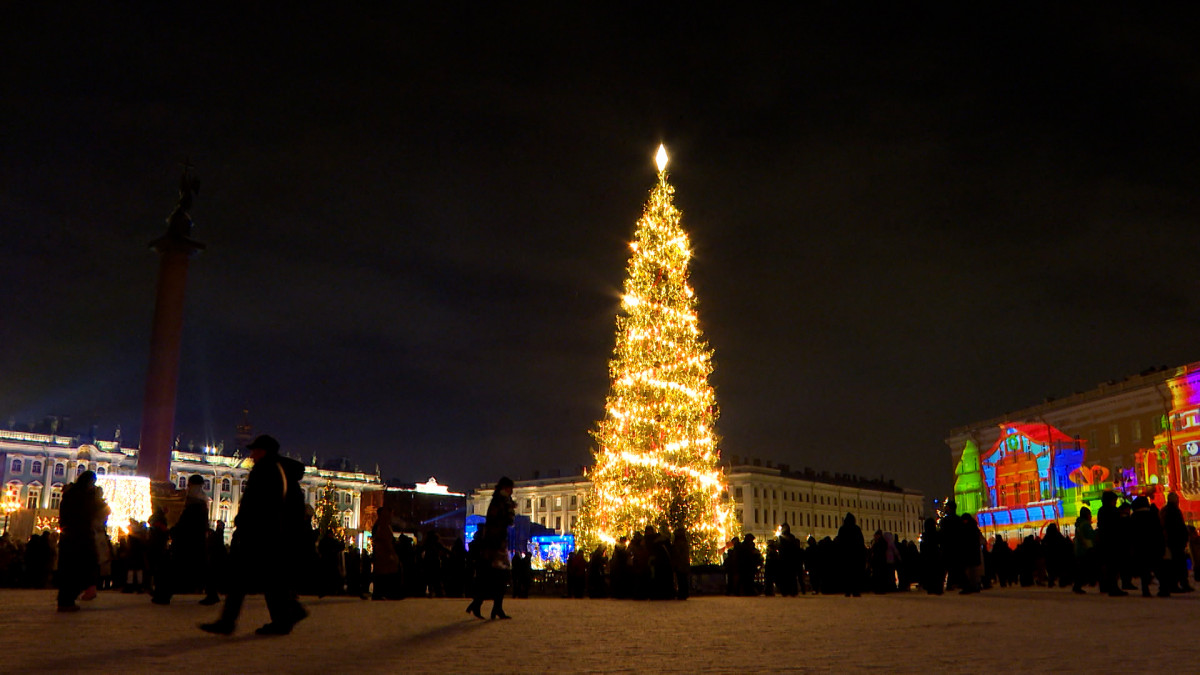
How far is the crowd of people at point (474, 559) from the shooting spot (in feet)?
26.8

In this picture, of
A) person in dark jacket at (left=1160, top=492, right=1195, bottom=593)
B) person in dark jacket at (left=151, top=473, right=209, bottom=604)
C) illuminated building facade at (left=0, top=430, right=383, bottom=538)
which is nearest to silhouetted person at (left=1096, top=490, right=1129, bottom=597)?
person in dark jacket at (left=1160, top=492, right=1195, bottom=593)

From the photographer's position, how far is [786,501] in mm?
108812

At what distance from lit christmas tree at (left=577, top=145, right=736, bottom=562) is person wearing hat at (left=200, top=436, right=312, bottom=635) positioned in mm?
17837

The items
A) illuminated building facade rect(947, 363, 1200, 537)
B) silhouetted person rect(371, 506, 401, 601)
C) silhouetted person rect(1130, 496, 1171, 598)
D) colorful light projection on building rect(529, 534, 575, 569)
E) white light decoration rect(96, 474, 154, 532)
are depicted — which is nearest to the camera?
silhouetted person rect(1130, 496, 1171, 598)

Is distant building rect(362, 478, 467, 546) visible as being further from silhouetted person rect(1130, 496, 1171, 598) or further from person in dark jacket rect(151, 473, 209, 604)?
silhouetted person rect(1130, 496, 1171, 598)

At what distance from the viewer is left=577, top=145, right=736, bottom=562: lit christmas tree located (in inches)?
1016

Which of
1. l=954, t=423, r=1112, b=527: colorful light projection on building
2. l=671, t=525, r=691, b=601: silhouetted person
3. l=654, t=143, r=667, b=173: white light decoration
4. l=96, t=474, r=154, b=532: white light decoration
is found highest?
l=654, t=143, r=667, b=173: white light decoration

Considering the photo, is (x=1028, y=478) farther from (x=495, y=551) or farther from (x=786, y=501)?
(x=495, y=551)

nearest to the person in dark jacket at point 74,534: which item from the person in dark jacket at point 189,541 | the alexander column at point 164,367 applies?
the person in dark jacket at point 189,541

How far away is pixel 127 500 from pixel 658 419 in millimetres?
21032

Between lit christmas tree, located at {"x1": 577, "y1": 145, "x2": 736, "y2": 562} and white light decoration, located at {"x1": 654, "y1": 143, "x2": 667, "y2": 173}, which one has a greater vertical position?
white light decoration, located at {"x1": 654, "y1": 143, "x2": 667, "y2": 173}

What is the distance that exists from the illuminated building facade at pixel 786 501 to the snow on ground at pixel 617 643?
9053 centimetres

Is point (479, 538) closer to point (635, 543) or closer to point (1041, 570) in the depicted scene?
point (635, 543)

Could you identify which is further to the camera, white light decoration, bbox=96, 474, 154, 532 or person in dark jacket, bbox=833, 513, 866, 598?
white light decoration, bbox=96, 474, 154, 532
